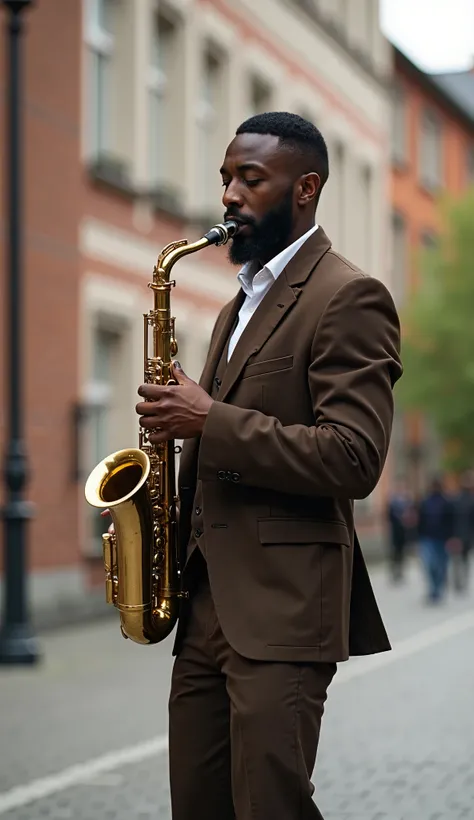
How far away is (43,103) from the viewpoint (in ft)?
58.5

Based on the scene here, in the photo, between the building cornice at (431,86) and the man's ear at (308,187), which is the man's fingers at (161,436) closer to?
the man's ear at (308,187)

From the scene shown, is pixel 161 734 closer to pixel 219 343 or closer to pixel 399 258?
pixel 219 343

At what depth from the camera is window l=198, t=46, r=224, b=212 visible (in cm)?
2367

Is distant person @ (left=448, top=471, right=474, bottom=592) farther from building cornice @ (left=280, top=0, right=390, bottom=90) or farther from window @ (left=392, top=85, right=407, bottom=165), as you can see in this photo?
window @ (left=392, top=85, right=407, bottom=165)

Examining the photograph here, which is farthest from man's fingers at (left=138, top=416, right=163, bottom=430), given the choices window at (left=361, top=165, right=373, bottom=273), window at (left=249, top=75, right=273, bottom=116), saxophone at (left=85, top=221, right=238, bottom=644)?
window at (left=361, top=165, right=373, bottom=273)

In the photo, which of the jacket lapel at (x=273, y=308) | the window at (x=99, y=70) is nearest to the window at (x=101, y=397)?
the window at (x=99, y=70)

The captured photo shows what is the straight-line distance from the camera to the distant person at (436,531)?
22.9 metres

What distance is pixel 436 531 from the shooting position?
23828mm

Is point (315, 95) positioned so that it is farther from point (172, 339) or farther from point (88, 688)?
point (172, 339)

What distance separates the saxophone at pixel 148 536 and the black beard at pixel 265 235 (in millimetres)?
110

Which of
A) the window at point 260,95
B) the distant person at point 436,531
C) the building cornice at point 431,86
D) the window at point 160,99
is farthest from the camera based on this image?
the building cornice at point 431,86

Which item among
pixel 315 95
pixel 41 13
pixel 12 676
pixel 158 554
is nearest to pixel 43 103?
pixel 41 13

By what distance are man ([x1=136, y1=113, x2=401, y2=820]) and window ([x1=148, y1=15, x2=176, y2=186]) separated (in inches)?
697

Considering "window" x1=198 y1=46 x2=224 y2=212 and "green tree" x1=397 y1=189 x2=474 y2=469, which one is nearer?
"window" x1=198 y1=46 x2=224 y2=212
